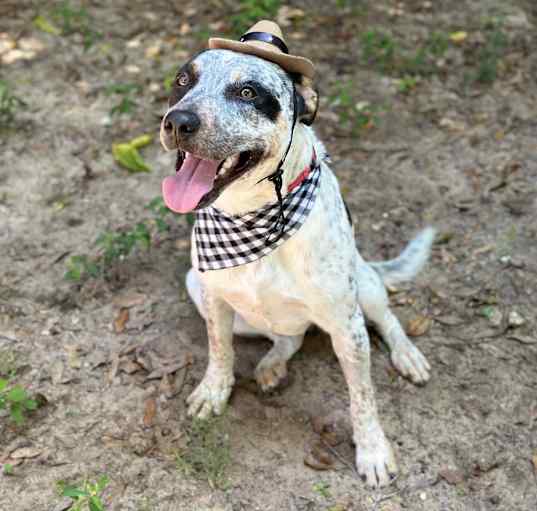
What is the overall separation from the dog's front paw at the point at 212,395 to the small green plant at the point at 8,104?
113 inches

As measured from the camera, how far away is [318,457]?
11.8 feet

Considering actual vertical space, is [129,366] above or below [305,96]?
below

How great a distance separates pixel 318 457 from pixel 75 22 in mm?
4859

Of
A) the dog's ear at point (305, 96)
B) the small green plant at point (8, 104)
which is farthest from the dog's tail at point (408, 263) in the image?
the small green plant at point (8, 104)

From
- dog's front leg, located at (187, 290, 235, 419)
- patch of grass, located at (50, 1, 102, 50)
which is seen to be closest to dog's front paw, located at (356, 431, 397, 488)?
dog's front leg, located at (187, 290, 235, 419)

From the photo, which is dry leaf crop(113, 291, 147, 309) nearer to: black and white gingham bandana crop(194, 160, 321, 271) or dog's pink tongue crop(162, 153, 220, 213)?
black and white gingham bandana crop(194, 160, 321, 271)

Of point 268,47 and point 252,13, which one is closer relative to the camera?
point 268,47

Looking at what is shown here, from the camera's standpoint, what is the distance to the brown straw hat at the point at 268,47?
278 centimetres

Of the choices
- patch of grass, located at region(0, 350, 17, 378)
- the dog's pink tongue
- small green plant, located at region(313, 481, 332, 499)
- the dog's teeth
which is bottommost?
small green plant, located at region(313, 481, 332, 499)

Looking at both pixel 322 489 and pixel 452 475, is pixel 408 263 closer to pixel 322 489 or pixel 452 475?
pixel 452 475

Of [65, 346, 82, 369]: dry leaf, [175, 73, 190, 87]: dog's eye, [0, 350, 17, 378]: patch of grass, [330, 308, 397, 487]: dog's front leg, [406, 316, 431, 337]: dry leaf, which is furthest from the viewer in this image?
[406, 316, 431, 337]: dry leaf

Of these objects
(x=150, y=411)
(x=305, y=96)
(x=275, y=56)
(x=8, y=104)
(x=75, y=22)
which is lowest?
(x=150, y=411)

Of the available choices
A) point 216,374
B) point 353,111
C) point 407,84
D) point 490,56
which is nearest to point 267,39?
point 216,374

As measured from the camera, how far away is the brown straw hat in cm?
278
